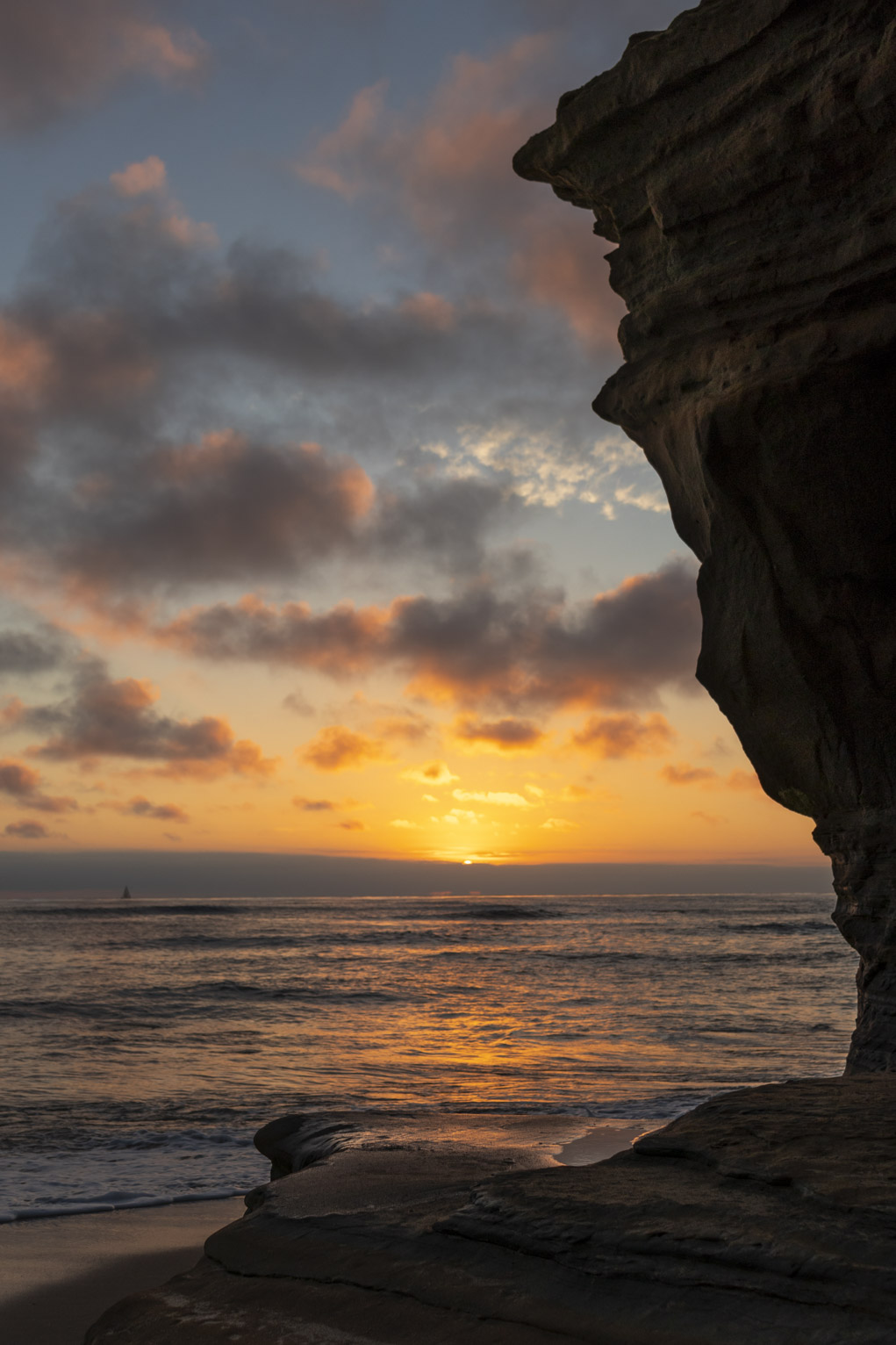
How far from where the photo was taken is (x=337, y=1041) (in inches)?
546

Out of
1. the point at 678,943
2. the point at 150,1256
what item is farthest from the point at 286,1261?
the point at 678,943

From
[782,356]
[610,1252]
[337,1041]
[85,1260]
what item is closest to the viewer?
[610,1252]

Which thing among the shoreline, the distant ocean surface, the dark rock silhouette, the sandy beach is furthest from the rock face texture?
the sandy beach

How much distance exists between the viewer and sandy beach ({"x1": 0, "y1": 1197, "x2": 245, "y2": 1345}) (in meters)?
4.71

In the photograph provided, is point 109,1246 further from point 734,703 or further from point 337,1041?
point 337,1041

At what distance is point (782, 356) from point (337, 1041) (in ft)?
36.4

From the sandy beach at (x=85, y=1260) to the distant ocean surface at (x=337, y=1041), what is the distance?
0.31 m

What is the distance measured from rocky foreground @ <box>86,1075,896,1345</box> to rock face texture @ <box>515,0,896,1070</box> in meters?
3.55

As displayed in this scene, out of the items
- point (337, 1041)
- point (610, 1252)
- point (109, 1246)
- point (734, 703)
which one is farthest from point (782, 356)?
point (337, 1041)

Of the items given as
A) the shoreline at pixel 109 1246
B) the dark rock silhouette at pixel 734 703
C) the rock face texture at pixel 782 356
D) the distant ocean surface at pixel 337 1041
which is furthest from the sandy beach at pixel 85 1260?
the rock face texture at pixel 782 356

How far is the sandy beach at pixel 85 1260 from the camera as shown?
15.4ft

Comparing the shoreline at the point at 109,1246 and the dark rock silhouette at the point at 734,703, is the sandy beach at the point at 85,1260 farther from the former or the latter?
the dark rock silhouette at the point at 734,703

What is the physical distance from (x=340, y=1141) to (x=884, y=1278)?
4.17m

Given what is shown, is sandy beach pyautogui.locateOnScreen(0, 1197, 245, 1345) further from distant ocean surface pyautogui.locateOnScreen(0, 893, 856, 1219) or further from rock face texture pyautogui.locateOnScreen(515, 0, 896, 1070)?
rock face texture pyautogui.locateOnScreen(515, 0, 896, 1070)
